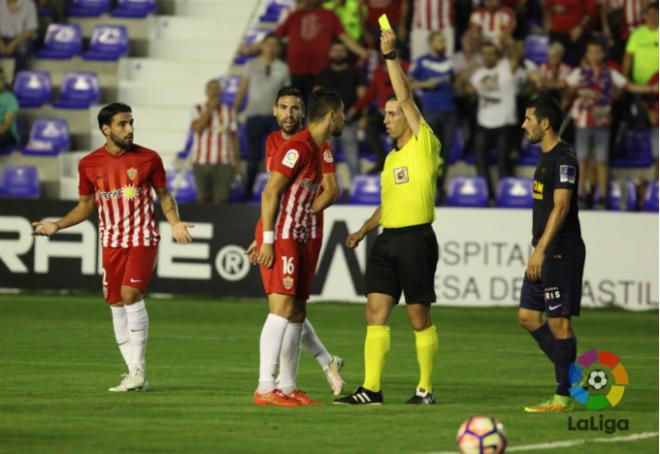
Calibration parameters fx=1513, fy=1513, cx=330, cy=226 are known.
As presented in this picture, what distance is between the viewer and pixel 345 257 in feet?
63.8

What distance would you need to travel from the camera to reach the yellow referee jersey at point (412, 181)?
1029 cm

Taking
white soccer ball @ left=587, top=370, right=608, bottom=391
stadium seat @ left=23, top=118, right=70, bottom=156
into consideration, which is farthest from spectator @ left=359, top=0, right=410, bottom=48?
white soccer ball @ left=587, top=370, right=608, bottom=391

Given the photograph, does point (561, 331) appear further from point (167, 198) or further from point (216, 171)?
point (216, 171)

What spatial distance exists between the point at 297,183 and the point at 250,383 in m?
2.07

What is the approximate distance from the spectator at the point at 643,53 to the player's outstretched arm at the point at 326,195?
11.7m

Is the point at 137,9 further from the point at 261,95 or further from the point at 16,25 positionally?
the point at 261,95

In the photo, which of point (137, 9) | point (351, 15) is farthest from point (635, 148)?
point (137, 9)

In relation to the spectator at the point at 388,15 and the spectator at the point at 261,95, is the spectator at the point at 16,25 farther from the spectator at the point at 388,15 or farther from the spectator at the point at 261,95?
the spectator at the point at 388,15

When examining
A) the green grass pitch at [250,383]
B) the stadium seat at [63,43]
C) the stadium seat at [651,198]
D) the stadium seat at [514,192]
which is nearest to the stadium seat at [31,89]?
the stadium seat at [63,43]

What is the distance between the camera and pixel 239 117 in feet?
75.9

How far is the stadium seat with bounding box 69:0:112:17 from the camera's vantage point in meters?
25.7

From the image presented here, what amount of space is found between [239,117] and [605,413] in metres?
13.8

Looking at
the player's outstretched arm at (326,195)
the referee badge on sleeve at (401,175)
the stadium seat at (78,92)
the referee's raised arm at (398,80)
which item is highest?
the referee's raised arm at (398,80)

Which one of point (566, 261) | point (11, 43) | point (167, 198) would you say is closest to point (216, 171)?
point (11, 43)
